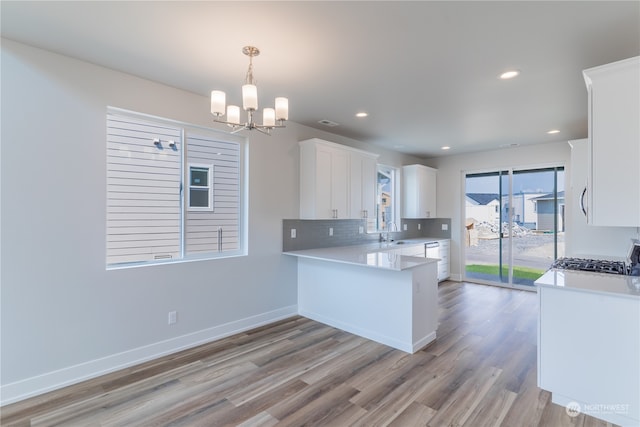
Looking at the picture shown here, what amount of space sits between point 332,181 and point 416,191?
8.38ft

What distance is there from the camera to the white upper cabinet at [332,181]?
4.11m

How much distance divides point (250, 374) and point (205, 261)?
1.28 meters

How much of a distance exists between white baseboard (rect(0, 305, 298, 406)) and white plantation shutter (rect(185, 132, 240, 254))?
901mm

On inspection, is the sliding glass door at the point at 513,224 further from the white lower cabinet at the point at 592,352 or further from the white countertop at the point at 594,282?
the white lower cabinet at the point at 592,352

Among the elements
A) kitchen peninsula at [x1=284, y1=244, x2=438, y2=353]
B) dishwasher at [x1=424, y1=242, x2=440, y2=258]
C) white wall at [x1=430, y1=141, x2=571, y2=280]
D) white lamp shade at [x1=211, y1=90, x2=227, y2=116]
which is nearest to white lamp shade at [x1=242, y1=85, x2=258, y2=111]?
white lamp shade at [x1=211, y1=90, x2=227, y2=116]

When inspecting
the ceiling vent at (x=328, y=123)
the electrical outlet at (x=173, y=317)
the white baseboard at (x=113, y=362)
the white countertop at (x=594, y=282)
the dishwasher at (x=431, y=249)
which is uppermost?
the ceiling vent at (x=328, y=123)

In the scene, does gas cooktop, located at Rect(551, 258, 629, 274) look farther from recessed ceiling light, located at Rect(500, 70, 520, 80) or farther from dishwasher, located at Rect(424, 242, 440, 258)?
dishwasher, located at Rect(424, 242, 440, 258)

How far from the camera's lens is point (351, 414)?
2.18 meters

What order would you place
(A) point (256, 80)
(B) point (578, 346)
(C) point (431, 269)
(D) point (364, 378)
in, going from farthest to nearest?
(C) point (431, 269), (A) point (256, 80), (D) point (364, 378), (B) point (578, 346)

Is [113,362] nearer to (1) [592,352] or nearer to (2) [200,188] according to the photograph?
(2) [200,188]

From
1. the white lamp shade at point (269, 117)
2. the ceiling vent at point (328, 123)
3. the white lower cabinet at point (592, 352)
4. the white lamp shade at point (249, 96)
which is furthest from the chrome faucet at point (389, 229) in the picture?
the white lamp shade at point (249, 96)

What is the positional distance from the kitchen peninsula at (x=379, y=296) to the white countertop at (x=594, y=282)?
3.64ft

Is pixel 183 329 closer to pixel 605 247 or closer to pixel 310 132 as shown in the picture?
pixel 310 132

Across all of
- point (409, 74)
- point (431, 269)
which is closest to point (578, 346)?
point (431, 269)
